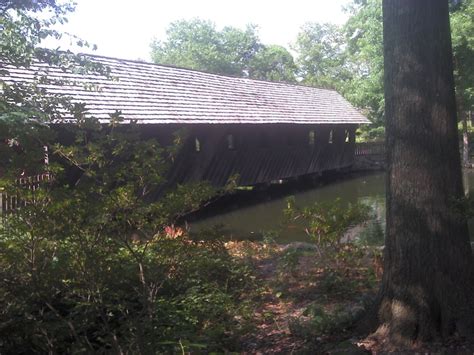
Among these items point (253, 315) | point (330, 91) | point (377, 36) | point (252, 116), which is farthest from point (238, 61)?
point (253, 315)

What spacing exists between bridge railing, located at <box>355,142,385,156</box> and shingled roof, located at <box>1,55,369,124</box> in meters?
6.90

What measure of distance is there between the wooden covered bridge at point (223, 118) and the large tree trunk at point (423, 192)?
7276 millimetres

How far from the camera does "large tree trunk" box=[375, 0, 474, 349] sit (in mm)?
3854

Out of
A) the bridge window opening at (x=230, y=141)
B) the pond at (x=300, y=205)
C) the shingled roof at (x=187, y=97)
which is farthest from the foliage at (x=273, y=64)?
the bridge window opening at (x=230, y=141)

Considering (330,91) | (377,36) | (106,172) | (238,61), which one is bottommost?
(106,172)

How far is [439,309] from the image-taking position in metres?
3.85

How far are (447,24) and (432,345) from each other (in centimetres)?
250

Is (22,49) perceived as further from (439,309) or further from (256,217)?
(256,217)

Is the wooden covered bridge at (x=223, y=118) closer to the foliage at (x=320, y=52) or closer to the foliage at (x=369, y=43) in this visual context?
the foliage at (x=369, y=43)

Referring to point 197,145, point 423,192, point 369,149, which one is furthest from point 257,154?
point 369,149

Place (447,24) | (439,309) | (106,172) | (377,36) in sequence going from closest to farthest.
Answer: (106,172)
(439,309)
(447,24)
(377,36)

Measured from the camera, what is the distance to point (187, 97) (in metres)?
16.9

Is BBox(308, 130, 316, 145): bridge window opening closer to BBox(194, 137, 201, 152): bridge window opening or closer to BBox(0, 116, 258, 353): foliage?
BBox(194, 137, 201, 152): bridge window opening

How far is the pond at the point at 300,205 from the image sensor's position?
1219 centimetres
